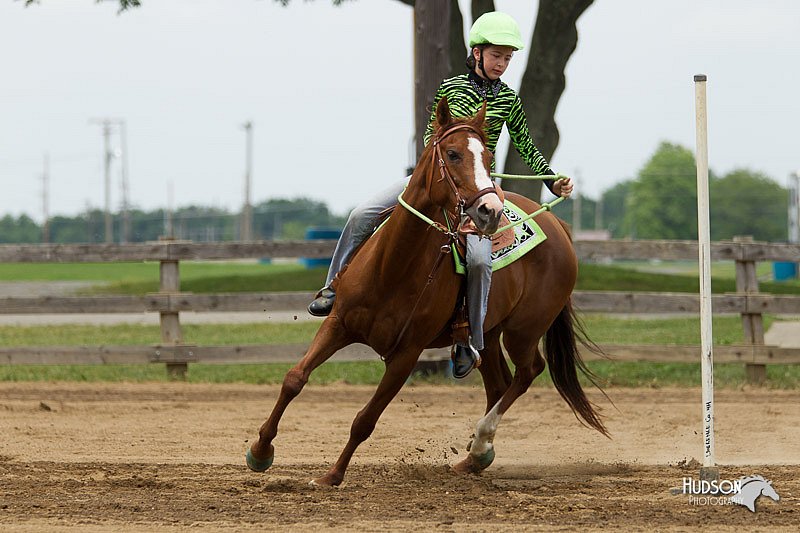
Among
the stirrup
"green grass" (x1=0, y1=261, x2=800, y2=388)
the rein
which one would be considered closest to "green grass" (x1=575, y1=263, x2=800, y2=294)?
"green grass" (x1=0, y1=261, x2=800, y2=388)

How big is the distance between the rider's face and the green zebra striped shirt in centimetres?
12

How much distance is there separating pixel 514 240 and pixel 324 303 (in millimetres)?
1602

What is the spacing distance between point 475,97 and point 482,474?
2.50 m

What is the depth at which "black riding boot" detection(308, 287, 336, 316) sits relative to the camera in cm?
672

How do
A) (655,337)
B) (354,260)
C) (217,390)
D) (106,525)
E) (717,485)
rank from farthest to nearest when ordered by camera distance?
(655,337) < (217,390) < (354,260) < (717,485) < (106,525)

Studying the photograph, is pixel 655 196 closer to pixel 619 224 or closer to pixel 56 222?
pixel 619 224

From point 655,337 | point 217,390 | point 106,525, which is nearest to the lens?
point 106,525

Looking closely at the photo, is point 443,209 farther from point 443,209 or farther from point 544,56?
point 544,56

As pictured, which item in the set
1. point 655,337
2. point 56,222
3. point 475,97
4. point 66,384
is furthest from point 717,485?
point 56,222

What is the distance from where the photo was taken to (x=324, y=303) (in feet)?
22.1

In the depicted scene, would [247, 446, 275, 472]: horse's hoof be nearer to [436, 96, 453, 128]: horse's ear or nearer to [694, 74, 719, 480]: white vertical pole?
[436, 96, 453, 128]: horse's ear

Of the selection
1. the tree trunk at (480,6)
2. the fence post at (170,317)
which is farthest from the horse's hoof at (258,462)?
the tree trunk at (480,6)

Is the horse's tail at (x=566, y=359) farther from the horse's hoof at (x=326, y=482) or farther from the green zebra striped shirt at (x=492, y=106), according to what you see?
the horse's hoof at (x=326, y=482)

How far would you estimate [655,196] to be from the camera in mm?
116750
